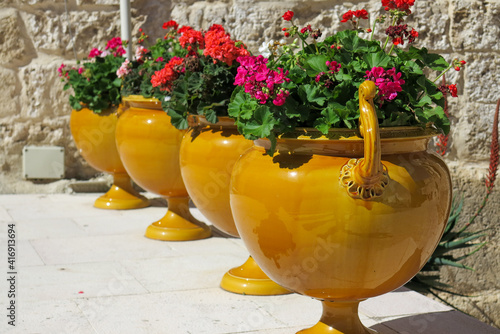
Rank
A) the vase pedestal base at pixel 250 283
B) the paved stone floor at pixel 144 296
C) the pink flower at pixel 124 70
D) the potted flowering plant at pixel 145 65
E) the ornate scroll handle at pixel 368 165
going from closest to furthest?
the ornate scroll handle at pixel 368 165 < the paved stone floor at pixel 144 296 < the vase pedestal base at pixel 250 283 < the potted flowering plant at pixel 145 65 < the pink flower at pixel 124 70

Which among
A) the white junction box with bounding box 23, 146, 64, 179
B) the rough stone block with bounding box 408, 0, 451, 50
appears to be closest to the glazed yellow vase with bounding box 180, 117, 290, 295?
the rough stone block with bounding box 408, 0, 451, 50

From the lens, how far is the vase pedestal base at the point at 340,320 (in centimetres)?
219

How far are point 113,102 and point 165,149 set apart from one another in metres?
0.96

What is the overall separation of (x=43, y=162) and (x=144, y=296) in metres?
2.49

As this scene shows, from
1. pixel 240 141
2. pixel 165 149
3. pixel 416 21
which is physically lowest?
pixel 165 149

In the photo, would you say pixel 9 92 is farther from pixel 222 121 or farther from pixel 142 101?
pixel 222 121

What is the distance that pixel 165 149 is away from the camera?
364 cm

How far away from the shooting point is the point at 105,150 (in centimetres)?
445

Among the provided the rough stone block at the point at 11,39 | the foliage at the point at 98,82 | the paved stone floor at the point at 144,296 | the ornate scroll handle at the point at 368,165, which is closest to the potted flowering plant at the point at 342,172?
the ornate scroll handle at the point at 368,165

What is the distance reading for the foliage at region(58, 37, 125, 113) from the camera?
14.4ft

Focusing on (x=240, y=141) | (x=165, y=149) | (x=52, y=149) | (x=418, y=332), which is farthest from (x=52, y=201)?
(x=418, y=332)

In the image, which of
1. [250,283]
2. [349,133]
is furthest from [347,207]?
[250,283]

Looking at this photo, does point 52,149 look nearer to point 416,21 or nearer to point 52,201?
point 52,201

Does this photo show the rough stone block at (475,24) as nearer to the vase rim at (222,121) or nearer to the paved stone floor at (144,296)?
the paved stone floor at (144,296)
